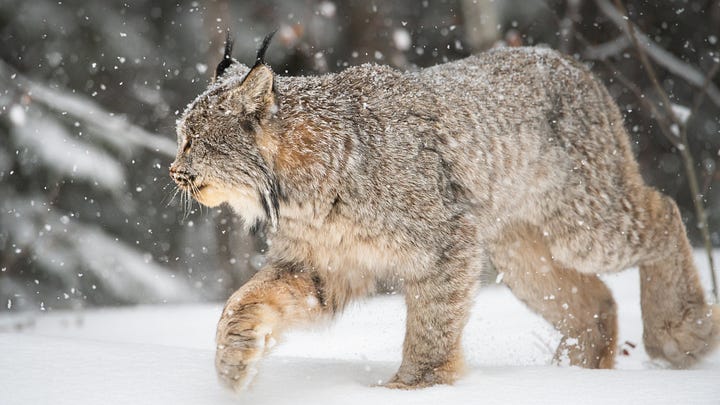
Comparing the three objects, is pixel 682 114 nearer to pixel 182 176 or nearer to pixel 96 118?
pixel 182 176

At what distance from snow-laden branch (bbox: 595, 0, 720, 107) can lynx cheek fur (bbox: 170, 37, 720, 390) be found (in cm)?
544

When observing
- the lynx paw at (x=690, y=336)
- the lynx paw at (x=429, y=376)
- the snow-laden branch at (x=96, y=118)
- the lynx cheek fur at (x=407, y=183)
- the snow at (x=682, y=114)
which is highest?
the snow-laden branch at (x=96, y=118)

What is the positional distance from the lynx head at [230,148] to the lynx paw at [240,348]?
549mm

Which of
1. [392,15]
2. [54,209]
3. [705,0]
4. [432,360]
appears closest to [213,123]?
[432,360]

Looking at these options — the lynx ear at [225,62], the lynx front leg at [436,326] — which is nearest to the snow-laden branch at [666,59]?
the lynx ear at [225,62]

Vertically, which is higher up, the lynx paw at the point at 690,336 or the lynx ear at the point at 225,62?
the lynx ear at the point at 225,62

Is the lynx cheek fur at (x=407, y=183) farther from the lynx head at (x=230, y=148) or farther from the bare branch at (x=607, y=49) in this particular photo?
the bare branch at (x=607, y=49)

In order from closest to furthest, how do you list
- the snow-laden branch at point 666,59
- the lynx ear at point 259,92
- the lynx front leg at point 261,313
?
the lynx front leg at point 261,313 → the lynx ear at point 259,92 → the snow-laden branch at point 666,59

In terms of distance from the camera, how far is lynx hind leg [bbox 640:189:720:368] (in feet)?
16.1

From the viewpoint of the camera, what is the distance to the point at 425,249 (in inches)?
146

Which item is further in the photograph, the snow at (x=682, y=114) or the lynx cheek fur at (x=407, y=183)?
the snow at (x=682, y=114)

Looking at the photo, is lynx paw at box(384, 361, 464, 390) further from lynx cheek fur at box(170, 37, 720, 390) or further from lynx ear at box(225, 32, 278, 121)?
lynx ear at box(225, 32, 278, 121)

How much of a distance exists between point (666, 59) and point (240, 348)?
8.10 m

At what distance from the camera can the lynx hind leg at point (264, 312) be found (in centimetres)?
343
